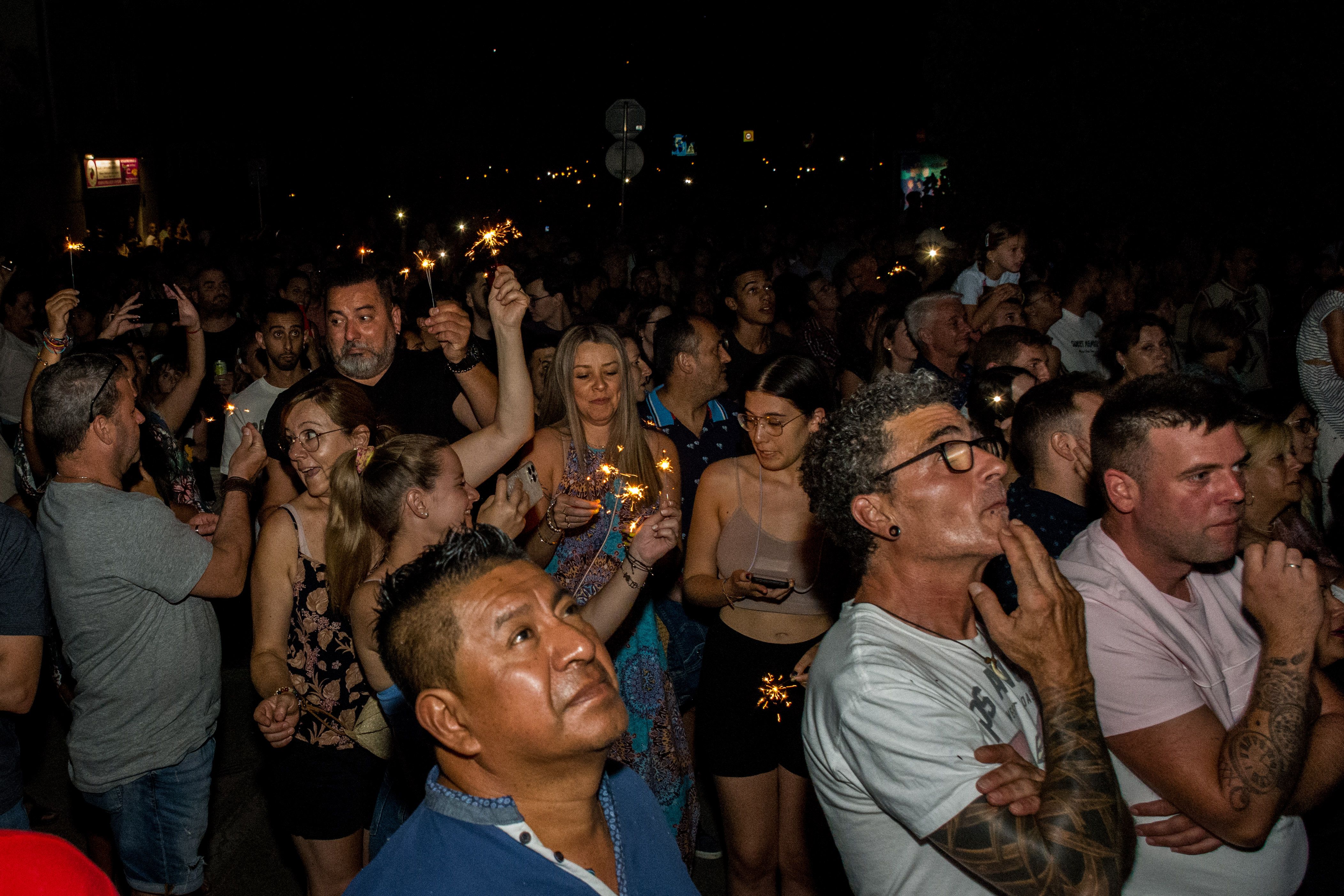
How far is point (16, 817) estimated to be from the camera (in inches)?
120

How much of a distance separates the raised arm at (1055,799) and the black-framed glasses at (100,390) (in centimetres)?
288

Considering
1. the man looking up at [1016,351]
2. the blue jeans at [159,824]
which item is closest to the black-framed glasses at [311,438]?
the blue jeans at [159,824]

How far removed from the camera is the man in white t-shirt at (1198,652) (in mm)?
2221

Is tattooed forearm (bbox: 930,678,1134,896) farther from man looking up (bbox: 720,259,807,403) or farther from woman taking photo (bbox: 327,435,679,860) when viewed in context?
man looking up (bbox: 720,259,807,403)

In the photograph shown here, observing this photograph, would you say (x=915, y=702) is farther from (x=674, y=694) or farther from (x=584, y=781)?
(x=674, y=694)

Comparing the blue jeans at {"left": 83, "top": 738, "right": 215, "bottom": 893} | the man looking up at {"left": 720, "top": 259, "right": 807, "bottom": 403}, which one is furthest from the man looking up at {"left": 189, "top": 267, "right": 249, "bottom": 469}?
the blue jeans at {"left": 83, "top": 738, "right": 215, "bottom": 893}

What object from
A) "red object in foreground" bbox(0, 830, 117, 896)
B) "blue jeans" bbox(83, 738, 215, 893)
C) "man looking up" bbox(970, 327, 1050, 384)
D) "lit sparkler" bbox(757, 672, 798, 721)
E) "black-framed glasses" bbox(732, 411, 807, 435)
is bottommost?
"blue jeans" bbox(83, 738, 215, 893)

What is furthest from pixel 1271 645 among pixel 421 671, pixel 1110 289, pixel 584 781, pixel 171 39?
pixel 171 39

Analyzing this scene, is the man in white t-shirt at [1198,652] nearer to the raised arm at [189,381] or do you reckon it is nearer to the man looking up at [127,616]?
the man looking up at [127,616]

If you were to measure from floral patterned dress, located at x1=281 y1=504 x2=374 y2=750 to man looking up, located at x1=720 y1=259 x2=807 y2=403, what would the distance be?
408 cm

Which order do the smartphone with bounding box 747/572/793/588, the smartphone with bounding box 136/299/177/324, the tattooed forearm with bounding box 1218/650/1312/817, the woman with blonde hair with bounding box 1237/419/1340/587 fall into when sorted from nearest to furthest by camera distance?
the tattooed forearm with bounding box 1218/650/1312/817 → the smartphone with bounding box 747/572/793/588 → the woman with blonde hair with bounding box 1237/419/1340/587 → the smartphone with bounding box 136/299/177/324

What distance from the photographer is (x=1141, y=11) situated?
57.5 ft

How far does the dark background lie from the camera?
63.7 ft

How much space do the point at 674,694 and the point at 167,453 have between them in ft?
9.17
